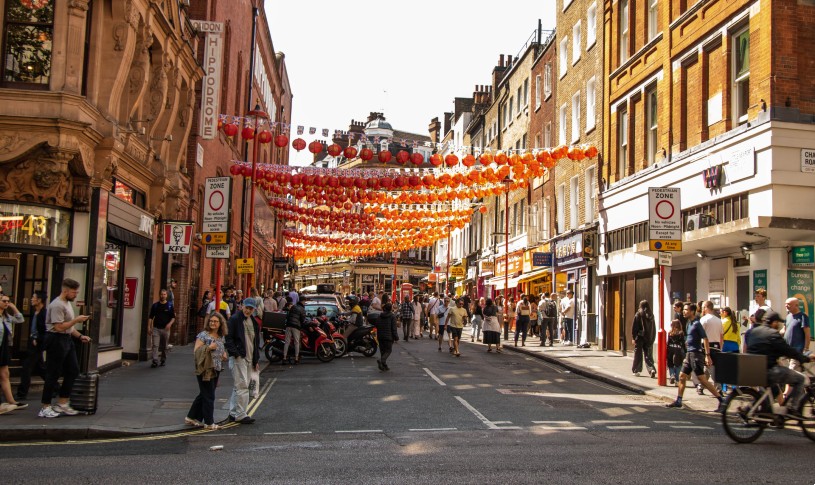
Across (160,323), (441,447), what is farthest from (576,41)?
(441,447)

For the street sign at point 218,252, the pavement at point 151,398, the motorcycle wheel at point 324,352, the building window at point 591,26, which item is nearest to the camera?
the pavement at point 151,398

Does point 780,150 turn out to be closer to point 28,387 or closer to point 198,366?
point 198,366

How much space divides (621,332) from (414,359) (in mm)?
7427

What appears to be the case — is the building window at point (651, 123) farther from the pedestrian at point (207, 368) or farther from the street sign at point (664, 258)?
the pedestrian at point (207, 368)

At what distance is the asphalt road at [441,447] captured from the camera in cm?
773

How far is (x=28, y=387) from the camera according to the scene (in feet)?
42.0

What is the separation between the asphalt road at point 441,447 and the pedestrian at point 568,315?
1328cm

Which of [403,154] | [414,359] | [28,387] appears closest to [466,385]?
[414,359]

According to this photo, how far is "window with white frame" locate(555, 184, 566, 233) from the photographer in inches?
1316

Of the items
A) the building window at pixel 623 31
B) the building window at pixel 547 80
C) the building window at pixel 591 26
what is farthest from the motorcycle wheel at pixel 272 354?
the building window at pixel 547 80

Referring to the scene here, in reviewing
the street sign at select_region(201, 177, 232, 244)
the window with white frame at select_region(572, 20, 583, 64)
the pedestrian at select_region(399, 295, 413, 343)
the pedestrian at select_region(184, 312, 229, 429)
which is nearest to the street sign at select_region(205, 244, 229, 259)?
the street sign at select_region(201, 177, 232, 244)

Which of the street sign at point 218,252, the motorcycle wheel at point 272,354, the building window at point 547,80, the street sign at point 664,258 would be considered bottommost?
the motorcycle wheel at point 272,354

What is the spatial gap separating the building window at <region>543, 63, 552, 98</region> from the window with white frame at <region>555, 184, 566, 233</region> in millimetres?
5204

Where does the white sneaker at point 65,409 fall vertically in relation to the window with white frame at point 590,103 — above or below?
below
